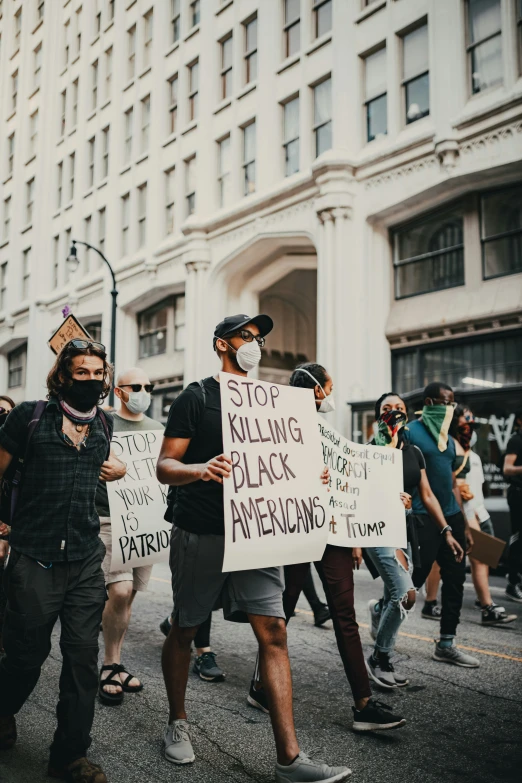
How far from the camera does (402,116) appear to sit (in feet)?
53.7

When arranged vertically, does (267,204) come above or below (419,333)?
above

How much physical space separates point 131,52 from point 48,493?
27.3 metres

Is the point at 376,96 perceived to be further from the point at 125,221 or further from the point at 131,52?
the point at 131,52

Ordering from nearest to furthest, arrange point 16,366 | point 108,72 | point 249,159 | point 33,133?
point 249,159 → point 108,72 → point 33,133 → point 16,366

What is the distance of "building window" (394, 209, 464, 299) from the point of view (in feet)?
50.9

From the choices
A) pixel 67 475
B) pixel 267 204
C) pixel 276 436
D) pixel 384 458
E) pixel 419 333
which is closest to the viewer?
pixel 67 475

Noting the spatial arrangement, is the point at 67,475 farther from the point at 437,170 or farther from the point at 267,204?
the point at 267,204

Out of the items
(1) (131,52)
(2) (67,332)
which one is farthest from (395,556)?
(1) (131,52)

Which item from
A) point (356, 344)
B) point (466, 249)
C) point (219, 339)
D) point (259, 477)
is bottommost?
point (259, 477)

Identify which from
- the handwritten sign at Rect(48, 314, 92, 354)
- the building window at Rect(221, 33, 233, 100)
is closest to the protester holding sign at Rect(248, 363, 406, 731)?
the handwritten sign at Rect(48, 314, 92, 354)

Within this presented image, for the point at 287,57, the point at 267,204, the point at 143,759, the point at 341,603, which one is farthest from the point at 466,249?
the point at 143,759

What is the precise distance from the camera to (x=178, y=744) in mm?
3369

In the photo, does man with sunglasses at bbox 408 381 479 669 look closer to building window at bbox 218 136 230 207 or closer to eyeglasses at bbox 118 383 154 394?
eyeglasses at bbox 118 383 154 394

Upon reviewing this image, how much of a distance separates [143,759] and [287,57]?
1972 cm
